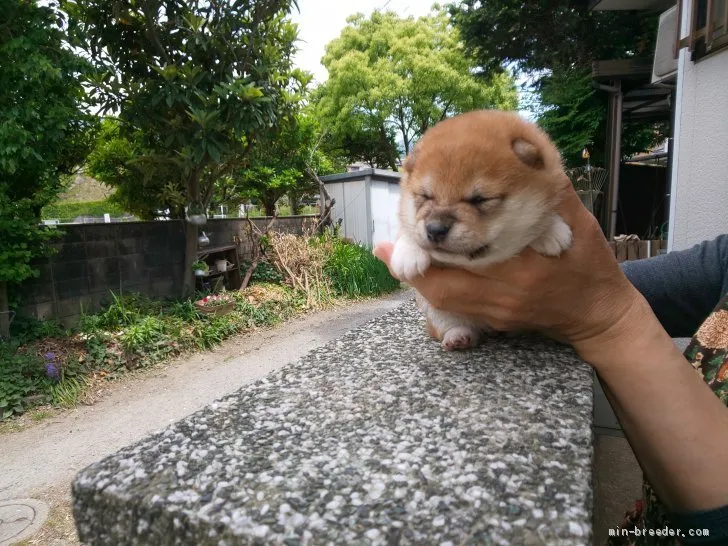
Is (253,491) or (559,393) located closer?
(253,491)

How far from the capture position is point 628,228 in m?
9.98

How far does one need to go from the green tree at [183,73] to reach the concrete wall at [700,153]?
5114mm

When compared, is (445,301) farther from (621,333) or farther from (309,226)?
(309,226)

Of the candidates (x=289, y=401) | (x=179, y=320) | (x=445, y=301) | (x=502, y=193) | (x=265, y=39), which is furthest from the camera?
(x=265, y=39)

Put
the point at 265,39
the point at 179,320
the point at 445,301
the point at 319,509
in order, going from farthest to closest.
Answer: the point at 265,39 → the point at 179,320 → the point at 445,301 → the point at 319,509

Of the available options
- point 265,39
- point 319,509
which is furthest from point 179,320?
point 319,509

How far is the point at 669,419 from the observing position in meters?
0.96

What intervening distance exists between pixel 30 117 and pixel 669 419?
592 cm

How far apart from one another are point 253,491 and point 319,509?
0.11 metres

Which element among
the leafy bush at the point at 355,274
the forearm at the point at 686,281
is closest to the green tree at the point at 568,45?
the leafy bush at the point at 355,274

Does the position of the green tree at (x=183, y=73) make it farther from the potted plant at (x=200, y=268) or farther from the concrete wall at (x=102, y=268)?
the potted plant at (x=200, y=268)

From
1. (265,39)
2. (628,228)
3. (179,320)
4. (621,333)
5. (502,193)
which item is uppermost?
(265,39)

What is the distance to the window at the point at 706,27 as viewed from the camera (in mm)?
3215

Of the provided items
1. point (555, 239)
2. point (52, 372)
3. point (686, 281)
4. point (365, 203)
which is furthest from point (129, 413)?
point (365, 203)
